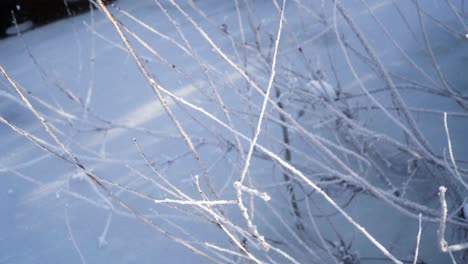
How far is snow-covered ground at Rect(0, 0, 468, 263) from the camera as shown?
47.1 inches

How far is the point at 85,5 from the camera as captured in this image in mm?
3000

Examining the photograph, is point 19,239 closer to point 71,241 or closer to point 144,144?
point 71,241

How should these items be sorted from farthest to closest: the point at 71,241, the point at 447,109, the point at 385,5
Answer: the point at 385,5 → the point at 447,109 → the point at 71,241

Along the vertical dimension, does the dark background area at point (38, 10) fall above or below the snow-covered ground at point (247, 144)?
above

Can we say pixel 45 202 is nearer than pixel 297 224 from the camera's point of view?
No

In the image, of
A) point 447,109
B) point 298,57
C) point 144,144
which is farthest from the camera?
point 298,57

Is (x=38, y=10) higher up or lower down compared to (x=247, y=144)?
higher up

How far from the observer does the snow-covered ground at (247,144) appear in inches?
47.1

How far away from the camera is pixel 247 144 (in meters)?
1.77

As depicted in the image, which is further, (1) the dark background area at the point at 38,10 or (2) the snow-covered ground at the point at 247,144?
(1) the dark background area at the point at 38,10

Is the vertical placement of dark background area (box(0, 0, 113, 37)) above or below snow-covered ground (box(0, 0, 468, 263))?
above

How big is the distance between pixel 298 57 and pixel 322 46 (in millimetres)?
176

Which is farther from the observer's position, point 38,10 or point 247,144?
point 38,10

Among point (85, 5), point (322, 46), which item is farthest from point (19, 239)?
point (85, 5)
